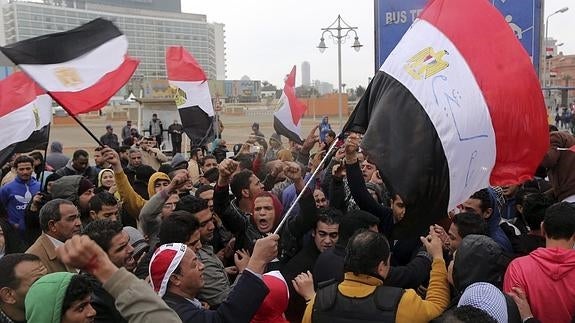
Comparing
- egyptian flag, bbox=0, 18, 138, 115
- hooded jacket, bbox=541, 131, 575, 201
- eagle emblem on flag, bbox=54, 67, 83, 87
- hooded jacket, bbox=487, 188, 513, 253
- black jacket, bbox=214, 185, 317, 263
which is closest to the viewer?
hooded jacket, bbox=487, 188, 513, 253

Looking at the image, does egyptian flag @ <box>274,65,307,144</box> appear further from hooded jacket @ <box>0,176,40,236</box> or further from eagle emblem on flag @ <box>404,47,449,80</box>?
eagle emblem on flag @ <box>404,47,449,80</box>

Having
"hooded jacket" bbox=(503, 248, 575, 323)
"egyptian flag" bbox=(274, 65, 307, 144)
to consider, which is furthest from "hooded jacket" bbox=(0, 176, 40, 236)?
"hooded jacket" bbox=(503, 248, 575, 323)

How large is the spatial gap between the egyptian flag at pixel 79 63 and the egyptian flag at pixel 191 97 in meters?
2.80

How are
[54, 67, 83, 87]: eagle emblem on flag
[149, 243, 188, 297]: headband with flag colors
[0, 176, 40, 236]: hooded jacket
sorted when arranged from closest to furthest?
1. [149, 243, 188, 297]: headband with flag colors
2. [54, 67, 83, 87]: eagle emblem on flag
3. [0, 176, 40, 236]: hooded jacket

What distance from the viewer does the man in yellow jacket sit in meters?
2.48

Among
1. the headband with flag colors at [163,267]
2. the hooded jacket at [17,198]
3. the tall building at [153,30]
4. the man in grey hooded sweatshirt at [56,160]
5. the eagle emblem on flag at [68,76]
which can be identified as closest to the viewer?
the headband with flag colors at [163,267]

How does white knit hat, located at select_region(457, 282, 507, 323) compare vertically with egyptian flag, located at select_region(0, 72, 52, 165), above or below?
below

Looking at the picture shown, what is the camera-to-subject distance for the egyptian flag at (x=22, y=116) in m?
5.31

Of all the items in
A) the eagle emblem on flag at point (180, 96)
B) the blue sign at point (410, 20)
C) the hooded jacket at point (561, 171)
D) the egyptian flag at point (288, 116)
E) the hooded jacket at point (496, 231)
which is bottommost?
the hooded jacket at point (496, 231)

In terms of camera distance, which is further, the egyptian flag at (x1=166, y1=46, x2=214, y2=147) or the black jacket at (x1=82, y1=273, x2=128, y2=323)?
the egyptian flag at (x1=166, y1=46, x2=214, y2=147)

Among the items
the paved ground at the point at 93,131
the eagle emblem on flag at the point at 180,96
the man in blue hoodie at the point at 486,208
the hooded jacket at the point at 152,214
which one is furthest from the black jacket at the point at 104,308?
the paved ground at the point at 93,131

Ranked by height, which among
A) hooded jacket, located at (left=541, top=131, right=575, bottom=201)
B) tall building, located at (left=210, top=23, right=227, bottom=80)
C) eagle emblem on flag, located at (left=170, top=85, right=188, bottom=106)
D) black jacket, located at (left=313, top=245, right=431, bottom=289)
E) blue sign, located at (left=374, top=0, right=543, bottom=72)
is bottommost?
black jacket, located at (left=313, top=245, right=431, bottom=289)

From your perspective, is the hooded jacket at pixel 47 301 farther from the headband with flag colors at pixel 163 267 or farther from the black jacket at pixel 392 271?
the black jacket at pixel 392 271

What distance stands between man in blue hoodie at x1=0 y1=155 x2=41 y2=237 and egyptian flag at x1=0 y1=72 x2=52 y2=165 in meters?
0.38
